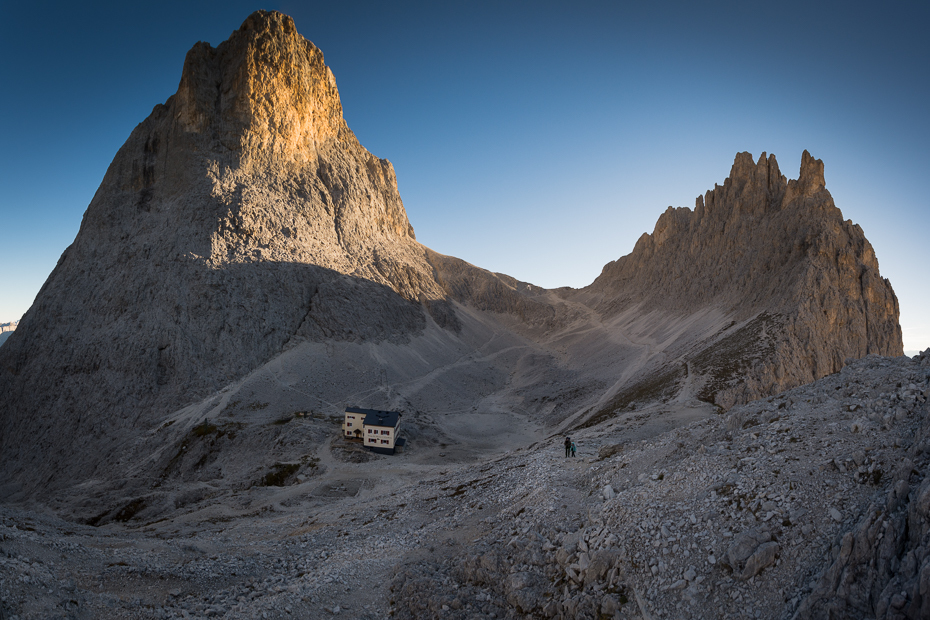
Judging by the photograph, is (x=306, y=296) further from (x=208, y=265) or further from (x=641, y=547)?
(x=641, y=547)

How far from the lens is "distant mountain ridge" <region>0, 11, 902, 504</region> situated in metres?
60.2

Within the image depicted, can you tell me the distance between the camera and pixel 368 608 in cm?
1659

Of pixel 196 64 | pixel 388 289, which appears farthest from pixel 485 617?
pixel 196 64

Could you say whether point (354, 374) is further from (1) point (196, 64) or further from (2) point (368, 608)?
(1) point (196, 64)

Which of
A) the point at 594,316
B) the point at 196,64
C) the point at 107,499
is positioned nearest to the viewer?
the point at 107,499

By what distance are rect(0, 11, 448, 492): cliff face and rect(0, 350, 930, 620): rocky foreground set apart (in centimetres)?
5234

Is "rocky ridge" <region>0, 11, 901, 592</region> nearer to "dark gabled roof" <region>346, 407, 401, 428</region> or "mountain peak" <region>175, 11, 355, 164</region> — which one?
"mountain peak" <region>175, 11, 355, 164</region>

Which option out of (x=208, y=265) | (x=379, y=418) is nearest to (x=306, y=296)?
(x=208, y=265)

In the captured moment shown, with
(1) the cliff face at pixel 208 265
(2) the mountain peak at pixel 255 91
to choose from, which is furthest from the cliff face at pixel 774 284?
(2) the mountain peak at pixel 255 91

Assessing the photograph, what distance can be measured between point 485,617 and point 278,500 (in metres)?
29.7

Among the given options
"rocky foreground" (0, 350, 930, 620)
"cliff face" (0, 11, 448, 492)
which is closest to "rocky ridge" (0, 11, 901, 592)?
"cliff face" (0, 11, 448, 492)

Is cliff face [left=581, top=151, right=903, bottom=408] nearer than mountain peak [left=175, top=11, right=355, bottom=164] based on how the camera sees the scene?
Yes

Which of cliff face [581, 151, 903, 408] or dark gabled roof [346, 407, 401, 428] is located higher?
cliff face [581, 151, 903, 408]

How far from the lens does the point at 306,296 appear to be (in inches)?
3314
